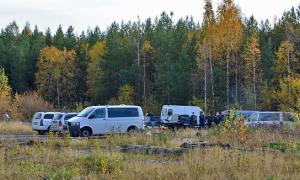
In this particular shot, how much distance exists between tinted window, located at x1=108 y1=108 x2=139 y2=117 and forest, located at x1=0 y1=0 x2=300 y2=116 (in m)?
21.7

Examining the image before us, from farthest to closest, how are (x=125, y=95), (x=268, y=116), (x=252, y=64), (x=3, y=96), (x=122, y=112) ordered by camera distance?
1. (x=125, y=95)
2. (x=3, y=96)
3. (x=252, y=64)
4. (x=268, y=116)
5. (x=122, y=112)

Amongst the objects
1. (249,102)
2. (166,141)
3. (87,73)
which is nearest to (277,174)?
(166,141)

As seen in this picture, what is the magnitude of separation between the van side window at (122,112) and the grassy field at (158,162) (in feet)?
35.8

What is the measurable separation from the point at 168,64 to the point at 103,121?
141 ft

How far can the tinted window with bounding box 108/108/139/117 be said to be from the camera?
30.8 meters

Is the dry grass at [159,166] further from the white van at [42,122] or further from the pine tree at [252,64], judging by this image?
the pine tree at [252,64]

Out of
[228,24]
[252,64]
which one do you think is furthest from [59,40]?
[228,24]

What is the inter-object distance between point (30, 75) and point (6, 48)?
720 centimetres

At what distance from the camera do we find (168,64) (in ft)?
240

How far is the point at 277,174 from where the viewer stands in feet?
39.0

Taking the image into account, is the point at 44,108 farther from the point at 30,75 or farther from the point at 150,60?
the point at 30,75

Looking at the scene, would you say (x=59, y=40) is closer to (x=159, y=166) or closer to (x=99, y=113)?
(x=99, y=113)

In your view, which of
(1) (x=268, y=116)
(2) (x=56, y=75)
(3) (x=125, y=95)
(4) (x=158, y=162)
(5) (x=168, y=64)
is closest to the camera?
(4) (x=158, y=162)

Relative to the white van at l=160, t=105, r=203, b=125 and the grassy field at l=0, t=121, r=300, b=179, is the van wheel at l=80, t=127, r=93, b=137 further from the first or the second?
the white van at l=160, t=105, r=203, b=125
